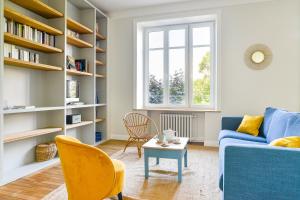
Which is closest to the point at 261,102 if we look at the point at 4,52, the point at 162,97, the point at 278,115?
the point at 278,115

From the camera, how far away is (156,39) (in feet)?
16.5

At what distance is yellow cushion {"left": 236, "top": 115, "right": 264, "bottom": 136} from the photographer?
3.27 m

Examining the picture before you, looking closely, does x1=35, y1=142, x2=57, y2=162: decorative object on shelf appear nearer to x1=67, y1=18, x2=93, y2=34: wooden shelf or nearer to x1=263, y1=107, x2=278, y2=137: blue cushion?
x1=67, y1=18, x2=93, y2=34: wooden shelf

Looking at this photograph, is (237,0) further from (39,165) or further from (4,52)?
(39,165)

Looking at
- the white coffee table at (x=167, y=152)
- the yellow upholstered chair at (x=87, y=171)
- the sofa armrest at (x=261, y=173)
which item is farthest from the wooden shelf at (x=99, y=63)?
the sofa armrest at (x=261, y=173)

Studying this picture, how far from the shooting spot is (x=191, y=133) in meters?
4.60

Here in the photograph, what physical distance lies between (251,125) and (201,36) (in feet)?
7.78

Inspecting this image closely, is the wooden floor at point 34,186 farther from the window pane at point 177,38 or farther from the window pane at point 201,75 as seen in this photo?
the window pane at point 177,38

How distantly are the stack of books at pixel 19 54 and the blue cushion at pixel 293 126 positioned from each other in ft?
11.4

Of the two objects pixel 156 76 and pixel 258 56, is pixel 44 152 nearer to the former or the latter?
pixel 156 76

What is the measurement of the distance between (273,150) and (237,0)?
3.69m

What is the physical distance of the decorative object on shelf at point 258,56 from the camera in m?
4.04

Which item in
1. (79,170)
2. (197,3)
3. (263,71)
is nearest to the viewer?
(79,170)

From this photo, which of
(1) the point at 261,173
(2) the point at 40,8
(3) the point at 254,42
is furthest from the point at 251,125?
(2) the point at 40,8
